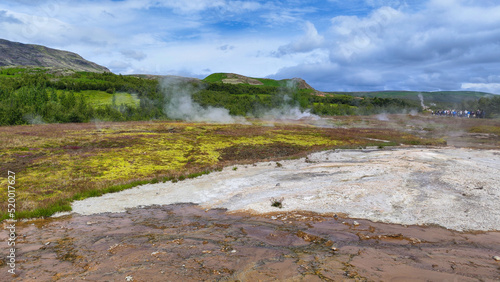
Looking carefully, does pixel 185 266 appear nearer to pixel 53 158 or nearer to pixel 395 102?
pixel 53 158

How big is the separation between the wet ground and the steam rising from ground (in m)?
81.9

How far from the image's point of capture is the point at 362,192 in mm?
15211

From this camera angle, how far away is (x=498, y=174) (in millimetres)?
18281

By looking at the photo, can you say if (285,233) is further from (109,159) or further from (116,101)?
(116,101)

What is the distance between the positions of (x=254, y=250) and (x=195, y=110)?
101 m

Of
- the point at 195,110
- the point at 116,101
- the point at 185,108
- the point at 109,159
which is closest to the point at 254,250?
the point at 109,159

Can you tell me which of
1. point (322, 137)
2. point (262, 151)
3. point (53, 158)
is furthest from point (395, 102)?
point (53, 158)

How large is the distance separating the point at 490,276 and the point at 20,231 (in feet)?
53.8

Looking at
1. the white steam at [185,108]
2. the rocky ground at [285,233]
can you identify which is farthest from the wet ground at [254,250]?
the white steam at [185,108]

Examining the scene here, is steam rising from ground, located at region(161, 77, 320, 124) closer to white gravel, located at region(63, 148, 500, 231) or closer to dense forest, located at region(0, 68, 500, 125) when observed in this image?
dense forest, located at region(0, 68, 500, 125)

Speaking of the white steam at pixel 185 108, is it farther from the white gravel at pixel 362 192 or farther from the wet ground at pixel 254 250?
the wet ground at pixel 254 250

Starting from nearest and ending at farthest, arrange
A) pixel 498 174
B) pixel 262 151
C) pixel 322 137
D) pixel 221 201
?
pixel 221 201 → pixel 498 174 → pixel 262 151 → pixel 322 137

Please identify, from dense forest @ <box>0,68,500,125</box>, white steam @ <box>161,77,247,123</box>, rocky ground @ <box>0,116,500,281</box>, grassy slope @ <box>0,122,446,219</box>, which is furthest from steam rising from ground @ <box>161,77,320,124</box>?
rocky ground @ <box>0,116,500,281</box>

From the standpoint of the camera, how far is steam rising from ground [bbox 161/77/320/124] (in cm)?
10162
